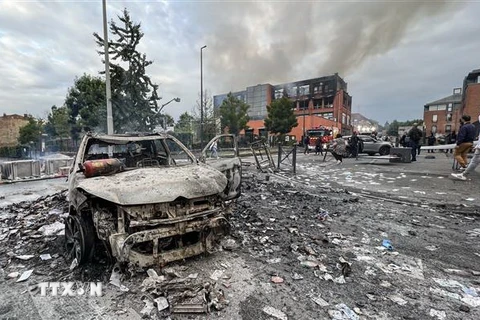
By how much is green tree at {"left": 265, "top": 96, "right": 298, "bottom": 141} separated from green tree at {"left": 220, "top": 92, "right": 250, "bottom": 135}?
13.4 feet

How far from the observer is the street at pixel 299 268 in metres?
2.51

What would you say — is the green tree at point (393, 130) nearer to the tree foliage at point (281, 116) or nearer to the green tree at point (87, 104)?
the tree foliage at point (281, 116)

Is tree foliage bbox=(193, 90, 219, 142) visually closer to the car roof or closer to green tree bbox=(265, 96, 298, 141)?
green tree bbox=(265, 96, 298, 141)

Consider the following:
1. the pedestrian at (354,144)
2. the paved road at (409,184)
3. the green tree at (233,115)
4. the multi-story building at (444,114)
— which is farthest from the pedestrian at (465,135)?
the multi-story building at (444,114)

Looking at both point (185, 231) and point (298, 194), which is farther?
point (298, 194)

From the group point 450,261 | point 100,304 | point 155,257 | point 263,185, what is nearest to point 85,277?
point 100,304

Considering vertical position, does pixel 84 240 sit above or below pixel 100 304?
above

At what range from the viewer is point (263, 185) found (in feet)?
27.8

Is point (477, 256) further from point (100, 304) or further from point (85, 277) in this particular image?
point (85, 277)

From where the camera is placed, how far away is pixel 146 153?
504 centimetres

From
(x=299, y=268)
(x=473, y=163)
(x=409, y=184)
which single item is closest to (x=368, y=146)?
(x=473, y=163)

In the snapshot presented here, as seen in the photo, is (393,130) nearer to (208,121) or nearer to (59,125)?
(208,121)

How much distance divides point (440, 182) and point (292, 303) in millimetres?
8313

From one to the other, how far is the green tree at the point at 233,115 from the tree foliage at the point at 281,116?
13.5ft
